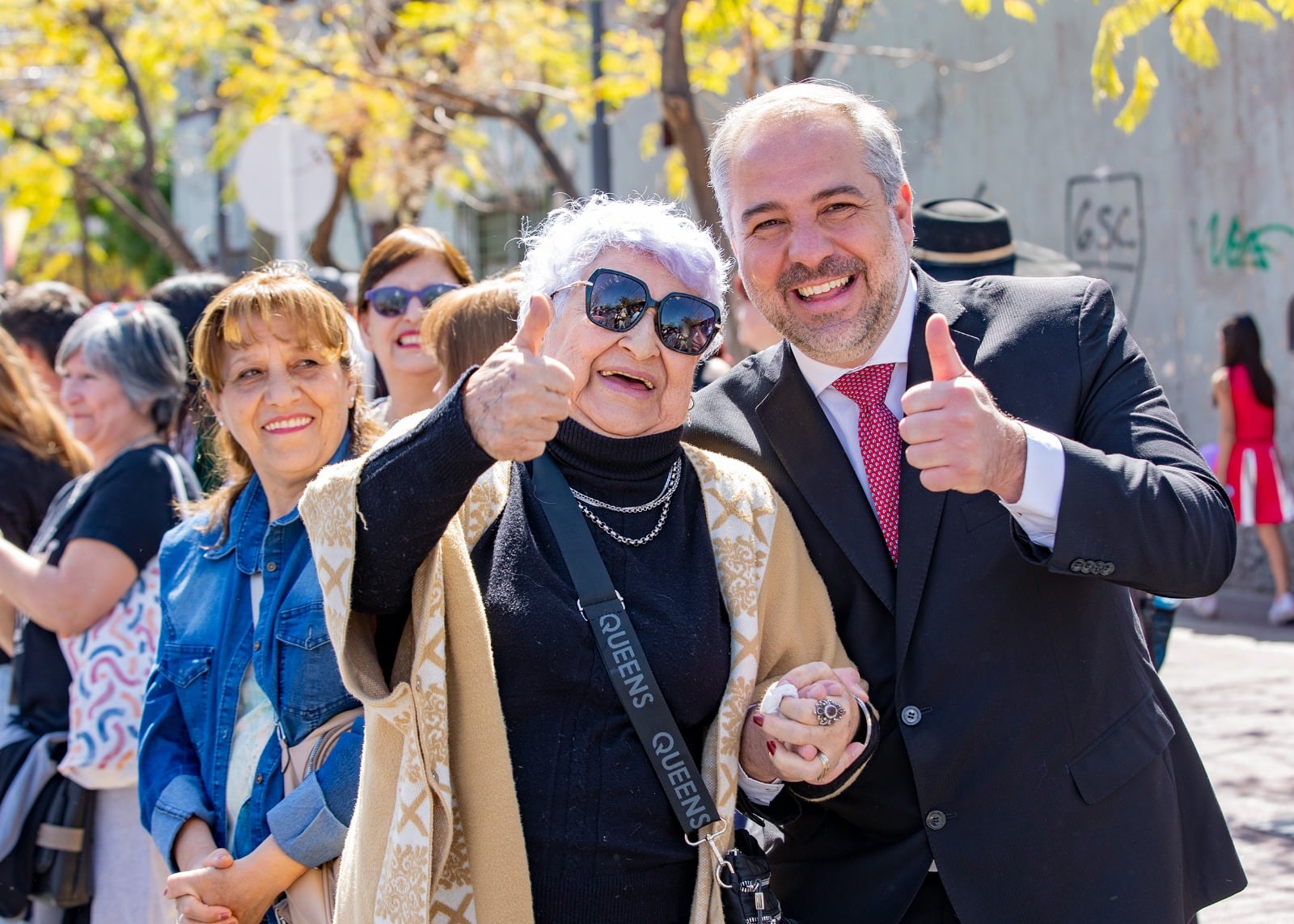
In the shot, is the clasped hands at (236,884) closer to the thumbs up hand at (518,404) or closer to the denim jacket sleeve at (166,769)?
the denim jacket sleeve at (166,769)

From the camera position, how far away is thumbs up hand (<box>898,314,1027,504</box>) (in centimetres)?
200

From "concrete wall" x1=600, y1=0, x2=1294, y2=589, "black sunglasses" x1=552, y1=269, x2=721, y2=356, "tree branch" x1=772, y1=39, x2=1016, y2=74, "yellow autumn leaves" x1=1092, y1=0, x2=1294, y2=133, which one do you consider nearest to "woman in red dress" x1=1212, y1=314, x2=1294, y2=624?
"concrete wall" x1=600, y1=0, x2=1294, y2=589

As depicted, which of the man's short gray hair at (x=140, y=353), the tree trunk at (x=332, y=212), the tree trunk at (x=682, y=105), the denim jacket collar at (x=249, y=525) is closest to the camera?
the denim jacket collar at (x=249, y=525)

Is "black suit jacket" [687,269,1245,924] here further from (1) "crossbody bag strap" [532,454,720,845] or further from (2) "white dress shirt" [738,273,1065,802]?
(1) "crossbody bag strap" [532,454,720,845]

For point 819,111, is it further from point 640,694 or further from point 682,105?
point 682,105

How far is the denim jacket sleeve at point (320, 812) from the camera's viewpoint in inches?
103

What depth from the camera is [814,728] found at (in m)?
2.14

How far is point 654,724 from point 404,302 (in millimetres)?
2437

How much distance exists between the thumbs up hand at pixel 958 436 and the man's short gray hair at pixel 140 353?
2.68 m

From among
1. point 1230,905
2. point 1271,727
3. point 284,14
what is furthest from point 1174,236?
point 284,14

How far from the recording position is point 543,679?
2.20 meters

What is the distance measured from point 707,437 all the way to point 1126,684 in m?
0.93

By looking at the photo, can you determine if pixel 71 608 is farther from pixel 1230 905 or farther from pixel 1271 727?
pixel 1271 727

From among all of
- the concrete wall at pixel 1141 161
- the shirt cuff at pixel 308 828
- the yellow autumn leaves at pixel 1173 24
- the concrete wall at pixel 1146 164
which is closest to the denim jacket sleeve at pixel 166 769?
the shirt cuff at pixel 308 828
